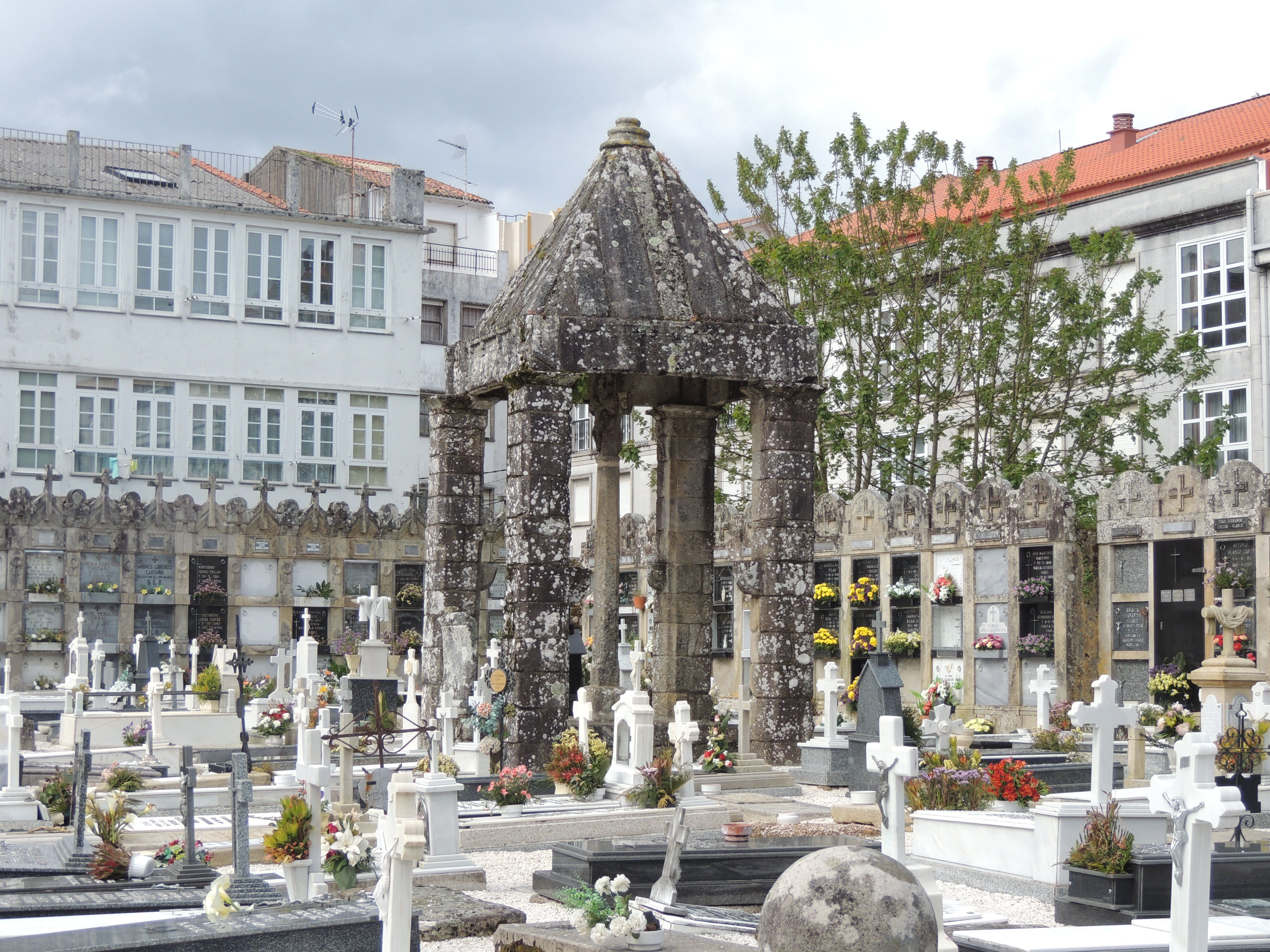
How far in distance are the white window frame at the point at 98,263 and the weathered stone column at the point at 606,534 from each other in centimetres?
2062

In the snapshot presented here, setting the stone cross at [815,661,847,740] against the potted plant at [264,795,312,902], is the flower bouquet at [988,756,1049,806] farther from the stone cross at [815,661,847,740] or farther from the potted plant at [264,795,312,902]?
the potted plant at [264,795,312,902]

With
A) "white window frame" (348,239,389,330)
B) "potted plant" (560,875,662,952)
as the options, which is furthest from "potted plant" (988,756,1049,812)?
"white window frame" (348,239,389,330)

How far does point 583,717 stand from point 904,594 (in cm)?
1066

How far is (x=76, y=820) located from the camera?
39.3 feet

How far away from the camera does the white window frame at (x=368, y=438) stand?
1483 inches

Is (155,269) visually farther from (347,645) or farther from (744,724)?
(744,724)

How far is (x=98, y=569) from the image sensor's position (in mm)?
31547

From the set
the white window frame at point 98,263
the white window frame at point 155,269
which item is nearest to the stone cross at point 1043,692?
the white window frame at point 155,269

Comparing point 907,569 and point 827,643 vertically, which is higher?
point 907,569

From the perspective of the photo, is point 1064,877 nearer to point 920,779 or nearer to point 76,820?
point 920,779

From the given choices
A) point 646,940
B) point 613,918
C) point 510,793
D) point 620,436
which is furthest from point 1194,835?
point 620,436

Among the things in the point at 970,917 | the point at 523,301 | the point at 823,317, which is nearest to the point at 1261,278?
the point at 823,317

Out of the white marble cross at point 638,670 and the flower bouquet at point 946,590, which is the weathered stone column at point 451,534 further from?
the flower bouquet at point 946,590

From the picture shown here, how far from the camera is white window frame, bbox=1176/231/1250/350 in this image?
28750 millimetres
